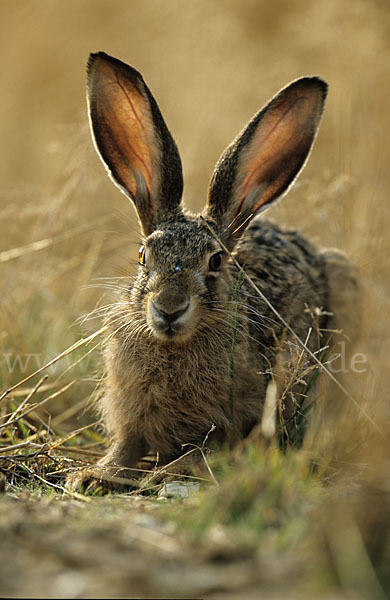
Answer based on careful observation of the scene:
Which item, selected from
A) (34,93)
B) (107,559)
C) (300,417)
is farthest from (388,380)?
(34,93)

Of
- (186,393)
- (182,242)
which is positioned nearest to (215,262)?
(182,242)

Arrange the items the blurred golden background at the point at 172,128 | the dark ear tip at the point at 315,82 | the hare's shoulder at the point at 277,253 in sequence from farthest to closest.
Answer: the blurred golden background at the point at 172,128
the hare's shoulder at the point at 277,253
the dark ear tip at the point at 315,82

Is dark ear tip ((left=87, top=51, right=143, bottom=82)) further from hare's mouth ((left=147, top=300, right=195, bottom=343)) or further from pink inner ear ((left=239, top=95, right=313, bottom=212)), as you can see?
hare's mouth ((left=147, top=300, right=195, bottom=343))

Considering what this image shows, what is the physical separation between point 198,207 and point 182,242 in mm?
2914

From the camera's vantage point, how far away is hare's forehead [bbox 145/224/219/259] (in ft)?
14.1

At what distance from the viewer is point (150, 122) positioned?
4668 millimetres

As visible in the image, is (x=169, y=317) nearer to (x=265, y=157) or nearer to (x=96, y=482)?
(x=96, y=482)

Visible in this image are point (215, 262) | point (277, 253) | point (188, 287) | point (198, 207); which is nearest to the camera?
point (188, 287)

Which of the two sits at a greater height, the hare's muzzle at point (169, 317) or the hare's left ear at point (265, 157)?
the hare's left ear at point (265, 157)

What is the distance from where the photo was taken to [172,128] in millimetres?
8992

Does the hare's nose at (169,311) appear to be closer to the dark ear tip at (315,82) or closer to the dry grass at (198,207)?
the dry grass at (198,207)

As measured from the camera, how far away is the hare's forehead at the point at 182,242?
4.29m

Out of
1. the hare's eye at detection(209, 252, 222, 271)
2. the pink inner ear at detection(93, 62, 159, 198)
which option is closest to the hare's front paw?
the hare's eye at detection(209, 252, 222, 271)

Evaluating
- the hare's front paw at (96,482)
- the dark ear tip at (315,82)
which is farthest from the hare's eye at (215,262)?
the hare's front paw at (96,482)
